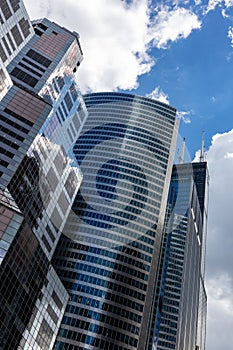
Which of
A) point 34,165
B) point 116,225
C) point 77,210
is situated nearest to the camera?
point 34,165

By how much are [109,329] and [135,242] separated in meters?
32.9

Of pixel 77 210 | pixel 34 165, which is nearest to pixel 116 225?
pixel 77 210

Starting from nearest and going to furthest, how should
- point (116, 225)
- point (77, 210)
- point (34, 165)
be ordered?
1. point (34, 165)
2. point (116, 225)
3. point (77, 210)

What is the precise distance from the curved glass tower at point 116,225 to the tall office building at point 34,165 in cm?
3500

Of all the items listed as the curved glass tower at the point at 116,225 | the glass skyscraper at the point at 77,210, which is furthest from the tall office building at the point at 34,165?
the curved glass tower at the point at 116,225

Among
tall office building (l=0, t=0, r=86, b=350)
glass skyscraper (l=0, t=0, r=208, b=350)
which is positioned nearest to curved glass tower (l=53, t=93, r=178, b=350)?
glass skyscraper (l=0, t=0, r=208, b=350)

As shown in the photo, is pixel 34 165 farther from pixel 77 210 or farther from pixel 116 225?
pixel 77 210

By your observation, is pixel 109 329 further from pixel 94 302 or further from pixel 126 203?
pixel 126 203

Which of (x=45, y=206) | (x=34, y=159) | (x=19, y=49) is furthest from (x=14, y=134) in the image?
(x=19, y=49)

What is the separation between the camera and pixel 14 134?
82938mm

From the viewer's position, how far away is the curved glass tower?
125 metres

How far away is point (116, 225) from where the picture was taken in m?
143

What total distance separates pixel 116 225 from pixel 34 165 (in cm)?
6376

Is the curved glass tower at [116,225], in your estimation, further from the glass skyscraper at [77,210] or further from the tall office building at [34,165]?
the tall office building at [34,165]
